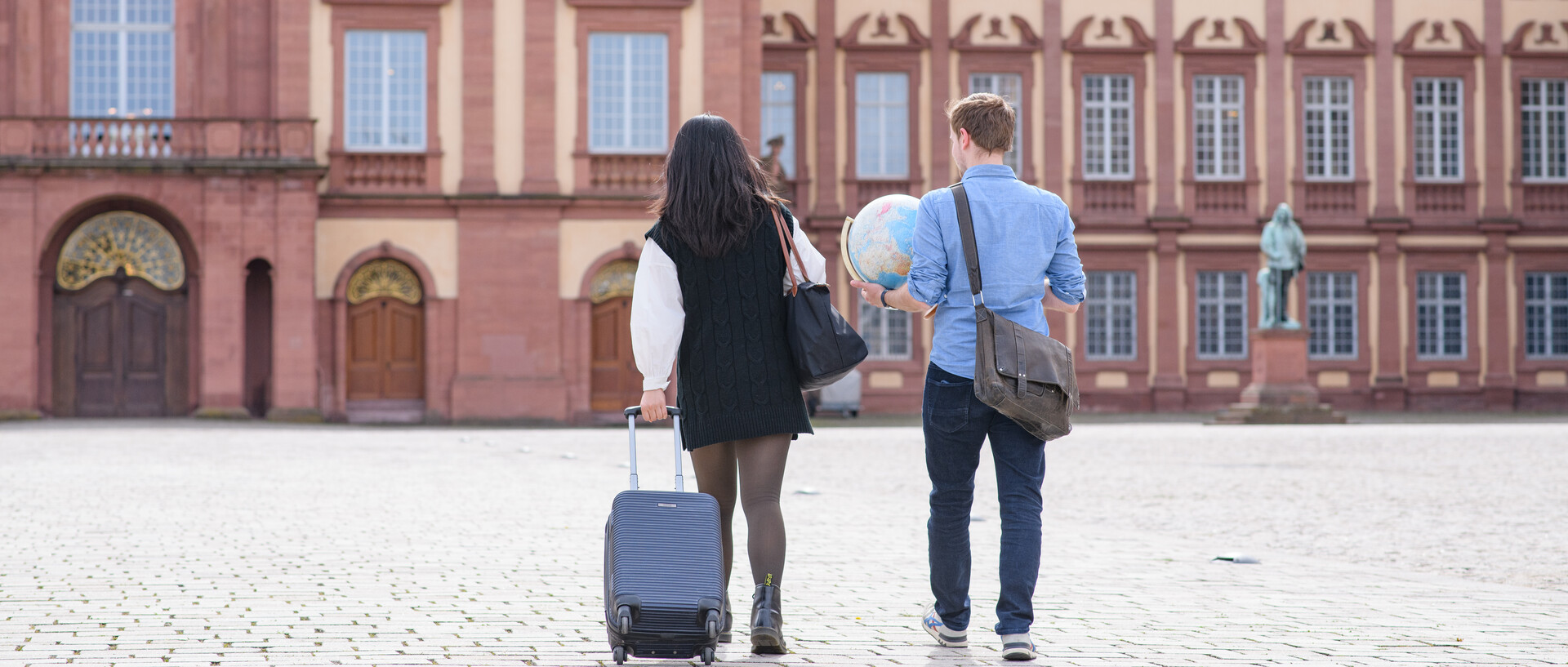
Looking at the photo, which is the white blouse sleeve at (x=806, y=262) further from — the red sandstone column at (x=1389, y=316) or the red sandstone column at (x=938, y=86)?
the red sandstone column at (x=1389, y=316)

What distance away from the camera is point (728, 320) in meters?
5.01

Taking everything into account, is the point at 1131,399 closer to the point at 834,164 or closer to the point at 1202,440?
the point at 834,164

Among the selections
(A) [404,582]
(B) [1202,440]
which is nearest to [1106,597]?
(A) [404,582]

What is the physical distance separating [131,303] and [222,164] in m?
3.30

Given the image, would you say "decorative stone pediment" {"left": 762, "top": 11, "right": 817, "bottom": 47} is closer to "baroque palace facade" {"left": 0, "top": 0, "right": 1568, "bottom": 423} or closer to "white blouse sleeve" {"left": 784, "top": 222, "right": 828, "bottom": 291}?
"baroque palace facade" {"left": 0, "top": 0, "right": 1568, "bottom": 423}

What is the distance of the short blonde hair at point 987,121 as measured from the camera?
16.7 ft

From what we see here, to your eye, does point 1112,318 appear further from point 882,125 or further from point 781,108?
point 781,108

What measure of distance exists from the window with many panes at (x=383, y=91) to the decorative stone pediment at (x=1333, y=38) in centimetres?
1932

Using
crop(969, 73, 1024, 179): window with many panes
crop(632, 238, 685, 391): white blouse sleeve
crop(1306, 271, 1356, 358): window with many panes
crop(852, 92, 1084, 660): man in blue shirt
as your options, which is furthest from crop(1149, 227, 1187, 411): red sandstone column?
crop(632, 238, 685, 391): white blouse sleeve

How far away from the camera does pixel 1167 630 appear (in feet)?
18.5

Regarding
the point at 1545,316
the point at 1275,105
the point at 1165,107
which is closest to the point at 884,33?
the point at 1165,107

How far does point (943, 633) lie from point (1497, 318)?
A: 110 feet

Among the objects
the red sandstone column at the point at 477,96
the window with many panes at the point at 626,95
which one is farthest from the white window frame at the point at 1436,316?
the red sandstone column at the point at 477,96

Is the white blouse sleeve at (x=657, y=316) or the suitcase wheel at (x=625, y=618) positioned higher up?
the white blouse sleeve at (x=657, y=316)
